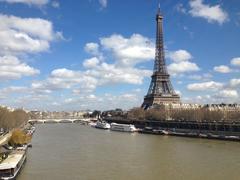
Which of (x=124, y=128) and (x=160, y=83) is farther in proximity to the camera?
(x=160, y=83)

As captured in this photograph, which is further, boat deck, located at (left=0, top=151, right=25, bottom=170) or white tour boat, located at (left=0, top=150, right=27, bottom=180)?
boat deck, located at (left=0, top=151, right=25, bottom=170)

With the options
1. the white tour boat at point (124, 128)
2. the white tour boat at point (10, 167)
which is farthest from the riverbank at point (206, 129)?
the white tour boat at point (10, 167)

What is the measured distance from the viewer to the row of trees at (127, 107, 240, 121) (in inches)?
2138

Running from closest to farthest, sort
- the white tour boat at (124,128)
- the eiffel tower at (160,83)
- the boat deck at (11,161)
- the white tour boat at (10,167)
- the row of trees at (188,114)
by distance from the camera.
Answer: the white tour boat at (10,167), the boat deck at (11,161), the white tour boat at (124,128), the row of trees at (188,114), the eiffel tower at (160,83)

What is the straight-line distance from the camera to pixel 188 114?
60562 mm

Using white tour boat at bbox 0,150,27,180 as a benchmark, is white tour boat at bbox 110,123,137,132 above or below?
above

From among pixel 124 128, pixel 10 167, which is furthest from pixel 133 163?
pixel 124 128

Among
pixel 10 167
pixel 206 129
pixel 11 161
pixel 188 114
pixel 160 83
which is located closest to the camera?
pixel 10 167

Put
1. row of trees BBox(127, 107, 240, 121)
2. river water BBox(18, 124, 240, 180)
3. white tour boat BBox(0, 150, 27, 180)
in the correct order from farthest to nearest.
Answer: row of trees BBox(127, 107, 240, 121), river water BBox(18, 124, 240, 180), white tour boat BBox(0, 150, 27, 180)

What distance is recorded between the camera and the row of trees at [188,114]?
54.3m

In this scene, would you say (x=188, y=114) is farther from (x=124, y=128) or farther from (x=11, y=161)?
(x=11, y=161)

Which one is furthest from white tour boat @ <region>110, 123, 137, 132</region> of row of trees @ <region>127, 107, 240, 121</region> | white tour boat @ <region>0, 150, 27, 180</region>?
white tour boat @ <region>0, 150, 27, 180</region>

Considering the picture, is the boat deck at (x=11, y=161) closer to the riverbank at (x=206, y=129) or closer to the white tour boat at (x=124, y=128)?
the riverbank at (x=206, y=129)

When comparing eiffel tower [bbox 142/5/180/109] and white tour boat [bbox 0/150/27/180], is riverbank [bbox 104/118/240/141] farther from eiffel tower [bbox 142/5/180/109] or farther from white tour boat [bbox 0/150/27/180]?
white tour boat [bbox 0/150/27/180]
